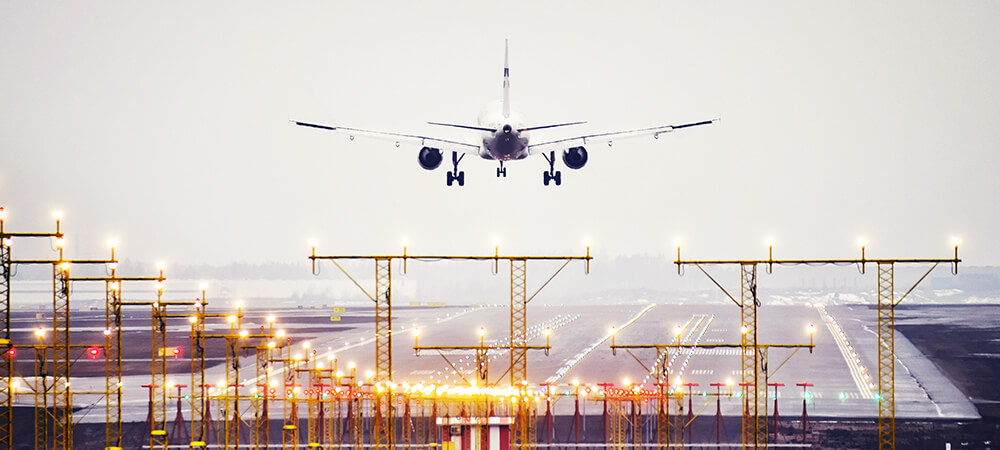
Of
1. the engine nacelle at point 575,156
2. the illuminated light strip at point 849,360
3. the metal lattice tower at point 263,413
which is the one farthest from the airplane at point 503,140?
the illuminated light strip at point 849,360

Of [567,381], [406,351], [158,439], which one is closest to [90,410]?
[158,439]

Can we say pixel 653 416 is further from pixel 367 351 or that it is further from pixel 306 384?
pixel 367 351

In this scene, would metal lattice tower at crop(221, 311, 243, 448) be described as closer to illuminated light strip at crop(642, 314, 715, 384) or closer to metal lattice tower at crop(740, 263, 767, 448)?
metal lattice tower at crop(740, 263, 767, 448)

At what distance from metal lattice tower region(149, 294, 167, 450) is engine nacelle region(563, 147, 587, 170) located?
32.6 metres

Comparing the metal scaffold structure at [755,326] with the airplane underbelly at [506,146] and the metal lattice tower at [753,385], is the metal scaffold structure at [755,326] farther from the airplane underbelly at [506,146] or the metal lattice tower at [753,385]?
the airplane underbelly at [506,146]

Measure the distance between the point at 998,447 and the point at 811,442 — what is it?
13.0 m

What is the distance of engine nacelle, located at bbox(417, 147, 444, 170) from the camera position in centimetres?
8550

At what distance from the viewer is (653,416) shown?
87688mm

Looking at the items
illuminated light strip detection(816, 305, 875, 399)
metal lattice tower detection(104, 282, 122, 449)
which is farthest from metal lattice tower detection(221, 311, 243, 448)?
illuminated light strip detection(816, 305, 875, 399)

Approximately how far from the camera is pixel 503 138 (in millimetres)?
77312

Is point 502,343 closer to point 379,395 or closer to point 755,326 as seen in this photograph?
point 379,395

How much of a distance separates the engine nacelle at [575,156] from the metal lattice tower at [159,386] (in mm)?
32628

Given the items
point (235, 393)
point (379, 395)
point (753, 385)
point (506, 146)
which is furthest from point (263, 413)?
point (753, 385)

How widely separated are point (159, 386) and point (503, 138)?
3607cm
